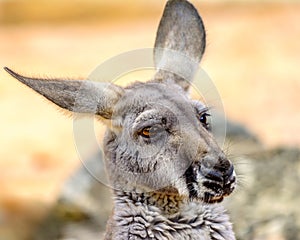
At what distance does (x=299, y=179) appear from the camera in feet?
32.9

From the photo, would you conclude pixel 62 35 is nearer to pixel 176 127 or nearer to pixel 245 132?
pixel 245 132

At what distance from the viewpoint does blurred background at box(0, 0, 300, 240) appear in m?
13.8

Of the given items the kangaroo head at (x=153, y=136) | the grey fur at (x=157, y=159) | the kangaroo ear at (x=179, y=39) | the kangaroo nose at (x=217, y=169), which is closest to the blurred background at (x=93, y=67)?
the kangaroo ear at (x=179, y=39)

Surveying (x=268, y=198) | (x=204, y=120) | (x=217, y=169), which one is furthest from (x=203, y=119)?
(x=268, y=198)

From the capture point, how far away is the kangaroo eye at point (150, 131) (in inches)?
256

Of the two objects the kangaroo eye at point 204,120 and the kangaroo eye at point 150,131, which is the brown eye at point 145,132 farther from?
the kangaroo eye at point 204,120

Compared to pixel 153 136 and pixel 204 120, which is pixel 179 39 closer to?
→ pixel 204 120

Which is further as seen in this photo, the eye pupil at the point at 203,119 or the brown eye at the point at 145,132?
the eye pupil at the point at 203,119

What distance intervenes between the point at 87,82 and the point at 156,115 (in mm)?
489

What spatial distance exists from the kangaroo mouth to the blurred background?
10.0 ft

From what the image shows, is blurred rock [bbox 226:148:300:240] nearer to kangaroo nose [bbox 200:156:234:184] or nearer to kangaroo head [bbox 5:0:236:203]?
kangaroo head [bbox 5:0:236:203]

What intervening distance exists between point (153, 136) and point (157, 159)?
147 mm

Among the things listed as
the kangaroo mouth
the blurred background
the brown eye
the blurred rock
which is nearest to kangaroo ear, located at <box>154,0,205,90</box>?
the brown eye

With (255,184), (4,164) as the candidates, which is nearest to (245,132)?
(255,184)
